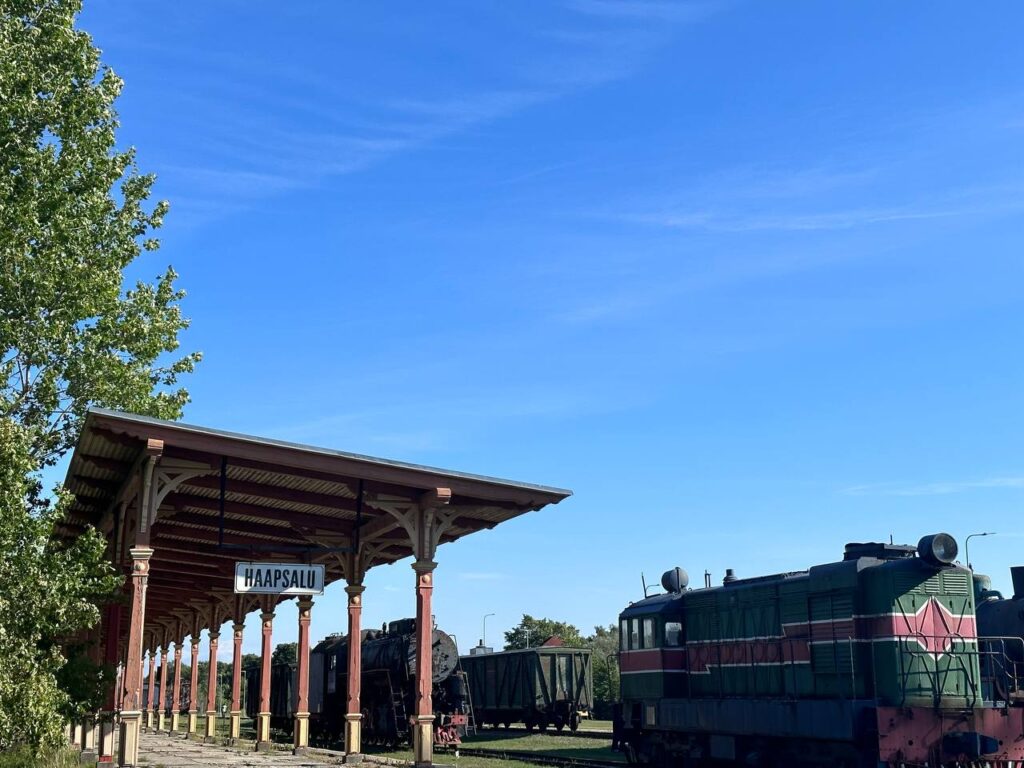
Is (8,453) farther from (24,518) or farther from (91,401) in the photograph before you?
(91,401)

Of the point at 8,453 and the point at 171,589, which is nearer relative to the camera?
the point at 8,453

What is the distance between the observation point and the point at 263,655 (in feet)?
83.8

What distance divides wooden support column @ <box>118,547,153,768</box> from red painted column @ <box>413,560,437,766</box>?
4.27 m

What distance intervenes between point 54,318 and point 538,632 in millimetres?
58323

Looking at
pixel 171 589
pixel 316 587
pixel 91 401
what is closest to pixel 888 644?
pixel 316 587

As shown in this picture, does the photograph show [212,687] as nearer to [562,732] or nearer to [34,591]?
[562,732]

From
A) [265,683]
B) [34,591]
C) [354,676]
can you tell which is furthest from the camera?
[265,683]

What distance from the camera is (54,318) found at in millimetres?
21438

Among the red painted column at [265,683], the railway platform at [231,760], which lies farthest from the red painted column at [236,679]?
the railway platform at [231,760]

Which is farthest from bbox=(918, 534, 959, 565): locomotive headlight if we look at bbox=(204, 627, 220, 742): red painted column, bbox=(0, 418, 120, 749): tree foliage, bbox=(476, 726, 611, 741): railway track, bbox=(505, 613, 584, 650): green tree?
bbox=(505, 613, 584, 650): green tree

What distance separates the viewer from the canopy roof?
1510 centimetres

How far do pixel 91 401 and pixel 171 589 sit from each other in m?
9.33

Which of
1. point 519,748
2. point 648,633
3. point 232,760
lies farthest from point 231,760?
point 519,748

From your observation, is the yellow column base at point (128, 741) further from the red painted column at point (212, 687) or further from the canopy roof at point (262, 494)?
the red painted column at point (212, 687)
